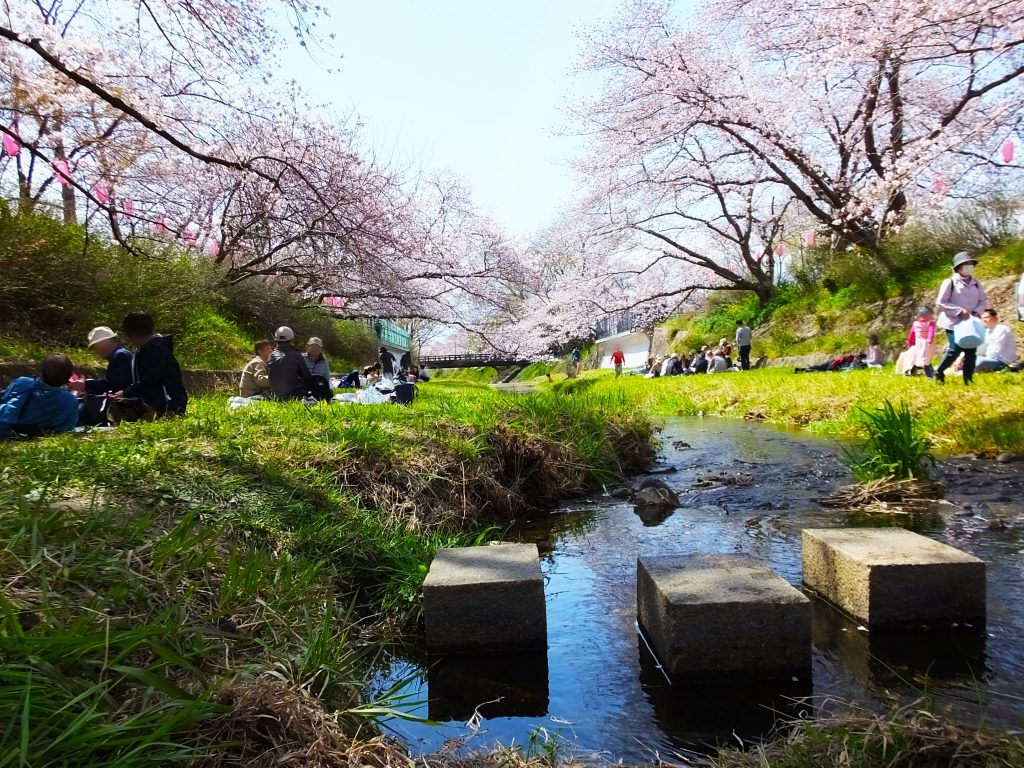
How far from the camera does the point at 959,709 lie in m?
2.07

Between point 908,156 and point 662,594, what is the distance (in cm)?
1253

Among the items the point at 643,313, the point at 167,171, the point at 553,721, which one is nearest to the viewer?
the point at 553,721

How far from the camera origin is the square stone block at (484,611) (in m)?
2.65

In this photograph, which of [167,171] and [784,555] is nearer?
[784,555]

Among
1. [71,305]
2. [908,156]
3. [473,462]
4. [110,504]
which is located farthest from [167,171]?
[908,156]

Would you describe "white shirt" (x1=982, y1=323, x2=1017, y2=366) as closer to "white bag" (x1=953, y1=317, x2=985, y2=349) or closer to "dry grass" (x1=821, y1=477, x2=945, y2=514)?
"white bag" (x1=953, y1=317, x2=985, y2=349)

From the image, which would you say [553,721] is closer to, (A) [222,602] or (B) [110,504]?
(A) [222,602]

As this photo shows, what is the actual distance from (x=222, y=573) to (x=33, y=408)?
381 cm

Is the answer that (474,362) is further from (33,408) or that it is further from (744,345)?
(33,408)

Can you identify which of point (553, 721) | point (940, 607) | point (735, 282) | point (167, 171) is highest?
point (167, 171)

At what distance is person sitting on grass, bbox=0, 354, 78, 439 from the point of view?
4.95 m

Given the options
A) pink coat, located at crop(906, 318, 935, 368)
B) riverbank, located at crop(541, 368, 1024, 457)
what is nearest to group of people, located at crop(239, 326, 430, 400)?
riverbank, located at crop(541, 368, 1024, 457)

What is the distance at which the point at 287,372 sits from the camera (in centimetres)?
781

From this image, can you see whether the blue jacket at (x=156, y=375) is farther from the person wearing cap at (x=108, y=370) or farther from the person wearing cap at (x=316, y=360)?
the person wearing cap at (x=316, y=360)
